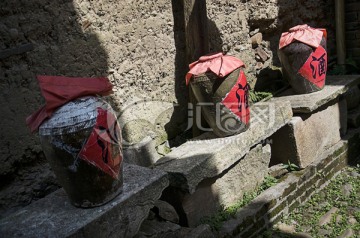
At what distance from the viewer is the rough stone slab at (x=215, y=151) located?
9.06ft

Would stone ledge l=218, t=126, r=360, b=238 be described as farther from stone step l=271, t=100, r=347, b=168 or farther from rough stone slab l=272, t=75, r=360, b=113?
rough stone slab l=272, t=75, r=360, b=113

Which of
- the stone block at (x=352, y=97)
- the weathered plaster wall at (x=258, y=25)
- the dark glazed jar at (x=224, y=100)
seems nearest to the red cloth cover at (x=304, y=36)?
the weathered plaster wall at (x=258, y=25)

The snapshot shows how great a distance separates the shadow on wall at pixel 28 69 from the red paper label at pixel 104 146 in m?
0.79

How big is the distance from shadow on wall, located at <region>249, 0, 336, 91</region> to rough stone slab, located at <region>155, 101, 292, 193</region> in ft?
3.10

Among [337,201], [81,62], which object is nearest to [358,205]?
[337,201]

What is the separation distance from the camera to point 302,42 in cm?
380

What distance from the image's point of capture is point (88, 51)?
297cm

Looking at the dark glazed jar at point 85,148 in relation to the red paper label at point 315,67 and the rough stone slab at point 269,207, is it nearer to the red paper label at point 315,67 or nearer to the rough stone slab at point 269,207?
the rough stone slab at point 269,207

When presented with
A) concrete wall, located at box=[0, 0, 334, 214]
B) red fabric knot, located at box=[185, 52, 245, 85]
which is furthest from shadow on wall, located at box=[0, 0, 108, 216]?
red fabric knot, located at box=[185, 52, 245, 85]

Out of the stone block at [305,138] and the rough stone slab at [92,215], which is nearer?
the rough stone slab at [92,215]

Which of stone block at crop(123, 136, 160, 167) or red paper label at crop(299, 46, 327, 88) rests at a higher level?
red paper label at crop(299, 46, 327, 88)

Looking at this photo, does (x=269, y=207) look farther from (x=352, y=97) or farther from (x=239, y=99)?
(x=352, y=97)

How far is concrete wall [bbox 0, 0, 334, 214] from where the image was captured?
2559 mm

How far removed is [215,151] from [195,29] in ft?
4.03
